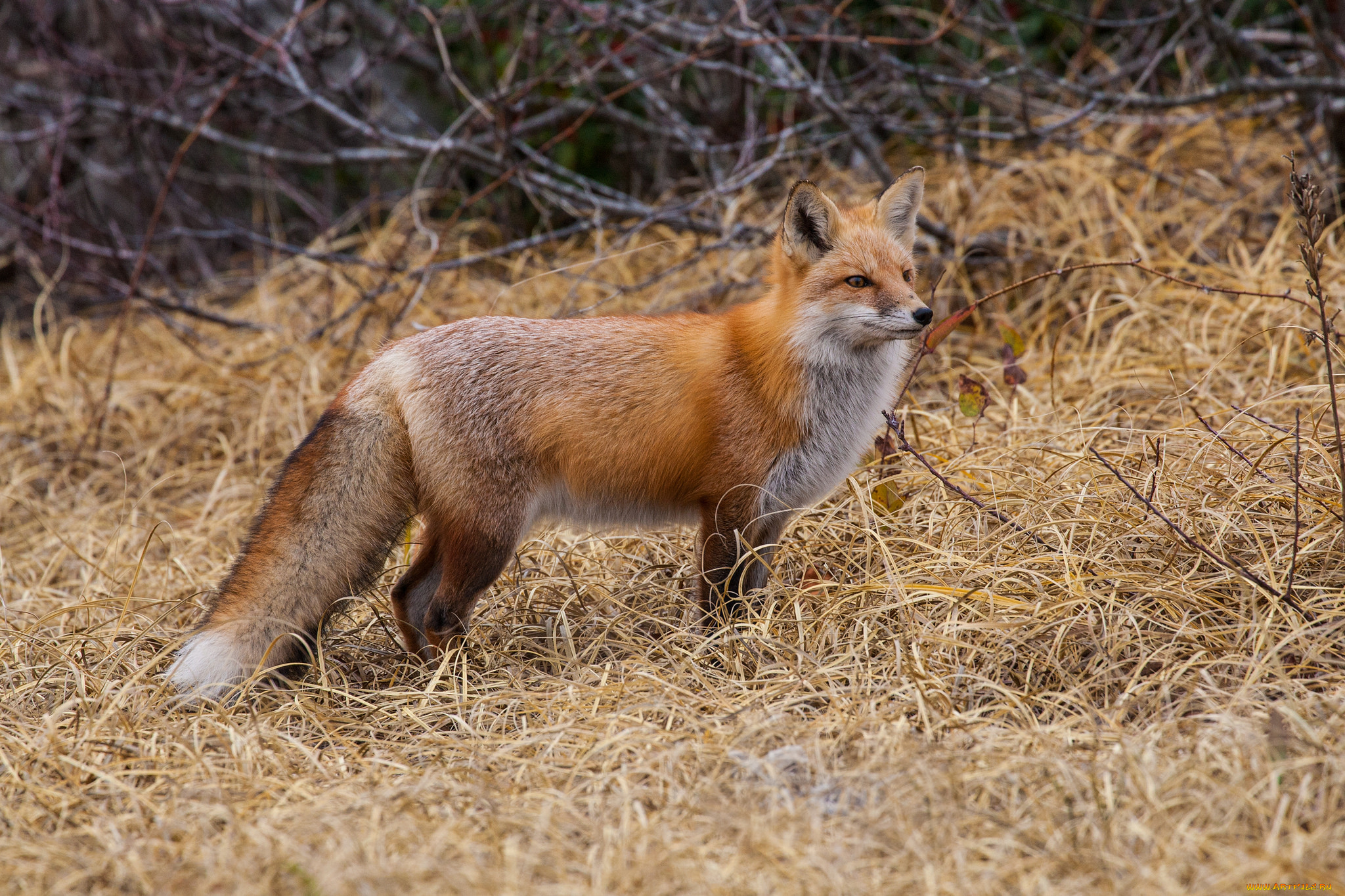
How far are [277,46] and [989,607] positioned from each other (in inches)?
194

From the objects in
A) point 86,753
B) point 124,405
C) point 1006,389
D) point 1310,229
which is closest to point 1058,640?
point 1310,229

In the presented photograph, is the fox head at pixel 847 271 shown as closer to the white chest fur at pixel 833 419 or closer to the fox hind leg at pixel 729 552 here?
the white chest fur at pixel 833 419

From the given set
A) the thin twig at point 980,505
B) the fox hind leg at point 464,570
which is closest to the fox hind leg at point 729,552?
the thin twig at point 980,505

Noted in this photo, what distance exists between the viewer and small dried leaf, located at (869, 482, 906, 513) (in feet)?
12.0

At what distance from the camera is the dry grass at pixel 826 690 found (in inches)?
78.8

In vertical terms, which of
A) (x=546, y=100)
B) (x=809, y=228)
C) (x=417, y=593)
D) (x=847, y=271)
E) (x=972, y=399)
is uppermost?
(x=546, y=100)

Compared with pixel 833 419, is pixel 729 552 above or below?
below

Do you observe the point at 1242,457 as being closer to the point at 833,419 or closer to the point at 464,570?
the point at 833,419

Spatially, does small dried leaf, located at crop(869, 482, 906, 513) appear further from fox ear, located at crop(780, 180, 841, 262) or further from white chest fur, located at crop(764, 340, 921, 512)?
fox ear, located at crop(780, 180, 841, 262)

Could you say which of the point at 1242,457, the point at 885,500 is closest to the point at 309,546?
the point at 885,500

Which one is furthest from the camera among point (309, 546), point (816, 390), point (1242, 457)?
point (816, 390)

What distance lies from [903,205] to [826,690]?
1.64 m

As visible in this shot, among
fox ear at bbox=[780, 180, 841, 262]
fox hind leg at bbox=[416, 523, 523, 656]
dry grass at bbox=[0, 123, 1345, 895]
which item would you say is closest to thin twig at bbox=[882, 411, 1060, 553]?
dry grass at bbox=[0, 123, 1345, 895]

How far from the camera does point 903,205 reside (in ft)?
11.2
